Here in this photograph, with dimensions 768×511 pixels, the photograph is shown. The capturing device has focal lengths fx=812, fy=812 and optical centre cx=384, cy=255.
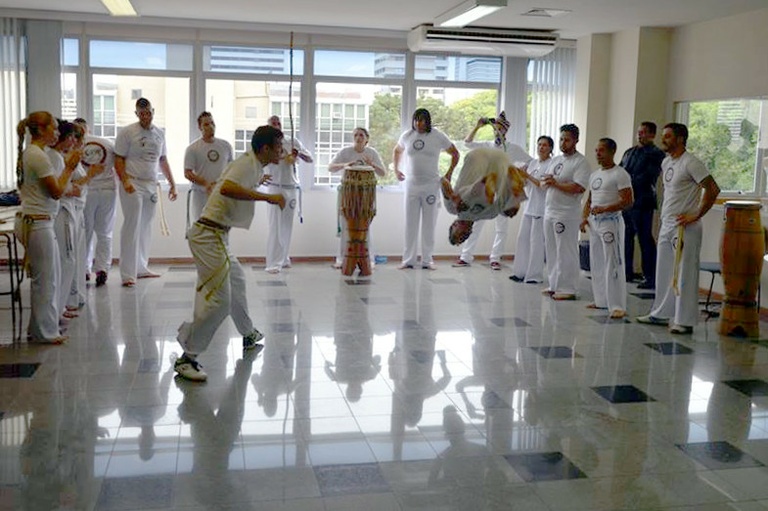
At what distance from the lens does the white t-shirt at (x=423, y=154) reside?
30.2 feet

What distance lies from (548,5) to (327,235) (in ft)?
12.8

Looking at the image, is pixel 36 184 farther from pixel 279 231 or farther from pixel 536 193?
pixel 536 193

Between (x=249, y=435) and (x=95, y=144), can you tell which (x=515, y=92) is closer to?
(x=95, y=144)

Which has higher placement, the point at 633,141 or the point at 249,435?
the point at 633,141

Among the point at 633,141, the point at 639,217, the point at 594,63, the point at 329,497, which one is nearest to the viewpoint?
the point at 329,497

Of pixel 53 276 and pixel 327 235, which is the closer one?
pixel 53 276

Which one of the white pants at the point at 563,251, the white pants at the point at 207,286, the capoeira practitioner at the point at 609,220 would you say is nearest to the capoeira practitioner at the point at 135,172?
the white pants at the point at 207,286

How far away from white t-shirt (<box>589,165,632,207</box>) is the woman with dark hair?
2.49m

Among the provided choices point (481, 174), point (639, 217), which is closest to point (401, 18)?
point (639, 217)

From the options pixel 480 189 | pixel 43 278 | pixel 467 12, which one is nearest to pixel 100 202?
pixel 43 278

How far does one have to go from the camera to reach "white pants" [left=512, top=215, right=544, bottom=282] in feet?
27.7

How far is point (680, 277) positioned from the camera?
626cm

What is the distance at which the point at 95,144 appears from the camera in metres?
7.61

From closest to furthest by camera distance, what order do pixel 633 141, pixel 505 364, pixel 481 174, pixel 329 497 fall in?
pixel 329 497
pixel 481 174
pixel 505 364
pixel 633 141
